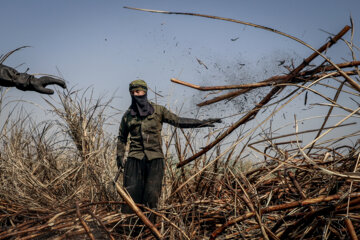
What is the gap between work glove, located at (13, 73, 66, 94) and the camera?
3023mm

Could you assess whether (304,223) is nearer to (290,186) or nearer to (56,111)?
(290,186)

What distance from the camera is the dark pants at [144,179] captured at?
11.8 ft

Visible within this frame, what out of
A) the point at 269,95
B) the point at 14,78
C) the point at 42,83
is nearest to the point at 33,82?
the point at 42,83

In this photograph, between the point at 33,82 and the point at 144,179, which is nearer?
the point at 33,82

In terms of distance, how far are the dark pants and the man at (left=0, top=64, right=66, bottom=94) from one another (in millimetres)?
1248

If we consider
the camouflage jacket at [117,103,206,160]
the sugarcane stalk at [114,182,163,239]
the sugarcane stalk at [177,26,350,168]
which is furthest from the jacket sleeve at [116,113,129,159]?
the sugarcane stalk at [177,26,350,168]

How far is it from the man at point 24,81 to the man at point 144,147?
947 mm

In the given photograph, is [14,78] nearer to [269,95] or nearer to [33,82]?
[33,82]

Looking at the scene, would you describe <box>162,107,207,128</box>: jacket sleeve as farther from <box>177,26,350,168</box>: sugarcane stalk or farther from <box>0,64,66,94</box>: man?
<box>177,26,350,168</box>: sugarcane stalk

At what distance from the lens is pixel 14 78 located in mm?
3059

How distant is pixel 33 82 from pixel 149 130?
133 cm

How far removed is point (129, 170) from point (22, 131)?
191 centimetres

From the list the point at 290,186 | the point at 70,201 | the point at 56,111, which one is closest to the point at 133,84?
the point at 56,111

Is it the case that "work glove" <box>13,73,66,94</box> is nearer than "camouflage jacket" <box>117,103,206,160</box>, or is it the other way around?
"work glove" <box>13,73,66,94</box>
